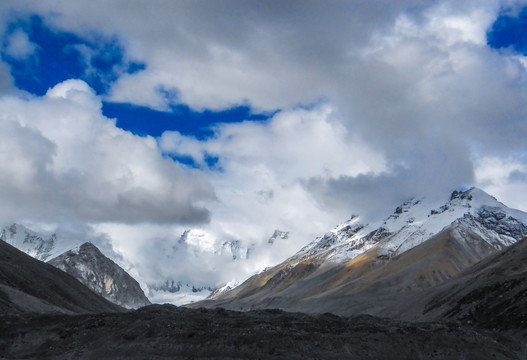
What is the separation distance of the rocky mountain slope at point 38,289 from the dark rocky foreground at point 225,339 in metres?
32.2

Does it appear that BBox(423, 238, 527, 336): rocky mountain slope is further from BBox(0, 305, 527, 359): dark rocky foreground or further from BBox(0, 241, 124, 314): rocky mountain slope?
BBox(0, 241, 124, 314): rocky mountain slope

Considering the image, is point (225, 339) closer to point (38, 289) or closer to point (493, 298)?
point (493, 298)

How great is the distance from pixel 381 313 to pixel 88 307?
2939 inches

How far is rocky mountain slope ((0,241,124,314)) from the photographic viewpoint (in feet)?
288

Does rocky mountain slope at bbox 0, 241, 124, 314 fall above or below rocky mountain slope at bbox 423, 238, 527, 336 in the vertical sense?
above

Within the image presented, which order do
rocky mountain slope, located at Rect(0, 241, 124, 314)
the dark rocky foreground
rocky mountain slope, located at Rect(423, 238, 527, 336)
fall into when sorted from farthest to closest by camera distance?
rocky mountain slope, located at Rect(0, 241, 124, 314), rocky mountain slope, located at Rect(423, 238, 527, 336), the dark rocky foreground

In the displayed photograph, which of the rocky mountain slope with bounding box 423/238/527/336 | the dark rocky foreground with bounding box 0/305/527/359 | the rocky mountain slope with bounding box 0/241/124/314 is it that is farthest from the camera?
the rocky mountain slope with bounding box 0/241/124/314

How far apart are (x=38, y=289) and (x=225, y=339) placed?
76083 millimetres

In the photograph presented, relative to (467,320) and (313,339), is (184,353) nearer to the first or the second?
(313,339)

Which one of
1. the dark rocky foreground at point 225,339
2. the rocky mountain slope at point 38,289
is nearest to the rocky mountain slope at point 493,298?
the dark rocky foreground at point 225,339

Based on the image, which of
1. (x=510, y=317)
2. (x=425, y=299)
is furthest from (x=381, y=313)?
(x=510, y=317)

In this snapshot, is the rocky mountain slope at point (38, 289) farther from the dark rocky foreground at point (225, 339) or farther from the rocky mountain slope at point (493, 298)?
the rocky mountain slope at point (493, 298)

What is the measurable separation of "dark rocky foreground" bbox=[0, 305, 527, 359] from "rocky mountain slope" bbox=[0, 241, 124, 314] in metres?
32.2

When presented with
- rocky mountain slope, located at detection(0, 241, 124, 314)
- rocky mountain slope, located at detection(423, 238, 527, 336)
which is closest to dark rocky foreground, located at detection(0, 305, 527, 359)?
rocky mountain slope, located at detection(423, 238, 527, 336)
